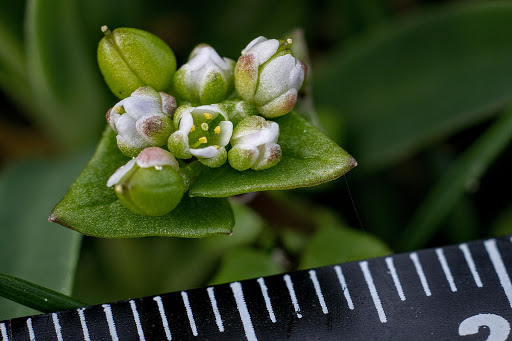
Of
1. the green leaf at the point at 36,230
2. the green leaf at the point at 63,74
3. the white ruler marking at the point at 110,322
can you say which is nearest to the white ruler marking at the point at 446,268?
the white ruler marking at the point at 110,322

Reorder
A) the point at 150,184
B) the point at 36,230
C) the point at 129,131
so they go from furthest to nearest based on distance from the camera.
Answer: the point at 36,230, the point at 129,131, the point at 150,184

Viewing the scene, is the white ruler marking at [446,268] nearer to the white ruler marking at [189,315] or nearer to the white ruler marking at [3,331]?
the white ruler marking at [189,315]

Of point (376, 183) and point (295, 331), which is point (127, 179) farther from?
point (376, 183)

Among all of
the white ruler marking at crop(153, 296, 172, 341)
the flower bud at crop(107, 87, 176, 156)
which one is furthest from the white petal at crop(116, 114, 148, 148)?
the white ruler marking at crop(153, 296, 172, 341)

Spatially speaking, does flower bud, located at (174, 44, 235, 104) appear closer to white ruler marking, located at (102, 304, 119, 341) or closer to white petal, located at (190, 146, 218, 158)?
white petal, located at (190, 146, 218, 158)

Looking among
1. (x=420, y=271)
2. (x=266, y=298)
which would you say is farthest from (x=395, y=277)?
(x=266, y=298)

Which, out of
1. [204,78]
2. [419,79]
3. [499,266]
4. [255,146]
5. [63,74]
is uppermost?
[63,74]

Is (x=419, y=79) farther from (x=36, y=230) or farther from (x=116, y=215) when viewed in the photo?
(x=36, y=230)
